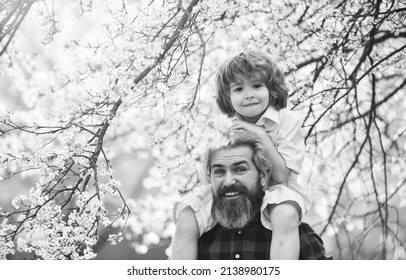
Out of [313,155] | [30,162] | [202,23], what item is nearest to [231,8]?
[202,23]

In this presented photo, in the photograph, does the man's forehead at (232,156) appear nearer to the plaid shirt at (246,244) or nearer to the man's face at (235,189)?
the man's face at (235,189)

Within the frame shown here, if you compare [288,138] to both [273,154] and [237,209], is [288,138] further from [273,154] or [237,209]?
[237,209]

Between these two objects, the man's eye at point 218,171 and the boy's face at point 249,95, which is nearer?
the man's eye at point 218,171

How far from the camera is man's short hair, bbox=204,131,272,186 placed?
5.58 ft

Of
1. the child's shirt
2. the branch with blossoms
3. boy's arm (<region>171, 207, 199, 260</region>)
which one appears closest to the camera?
boy's arm (<region>171, 207, 199, 260</region>)

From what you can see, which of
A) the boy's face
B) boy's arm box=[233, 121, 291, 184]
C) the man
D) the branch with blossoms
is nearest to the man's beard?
the man

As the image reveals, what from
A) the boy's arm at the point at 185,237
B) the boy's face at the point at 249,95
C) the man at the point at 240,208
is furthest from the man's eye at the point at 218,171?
the boy's face at the point at 249,95

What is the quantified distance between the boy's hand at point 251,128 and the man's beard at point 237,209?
0.17 meters

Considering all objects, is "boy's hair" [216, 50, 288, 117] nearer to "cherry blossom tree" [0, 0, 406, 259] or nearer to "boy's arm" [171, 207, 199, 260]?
"cherry blossom tree" [0, 0, 406, 259]

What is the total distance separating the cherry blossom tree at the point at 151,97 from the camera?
2109 millimetres

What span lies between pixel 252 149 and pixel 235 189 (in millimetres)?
131

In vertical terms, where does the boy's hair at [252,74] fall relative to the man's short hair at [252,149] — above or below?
above

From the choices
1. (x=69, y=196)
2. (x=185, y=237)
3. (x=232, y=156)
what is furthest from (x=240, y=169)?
(x=69, y=196)
